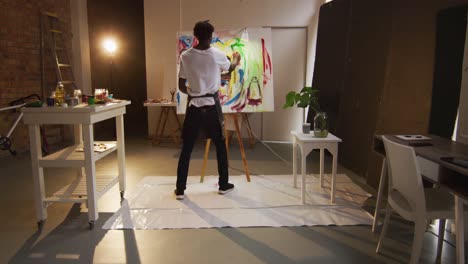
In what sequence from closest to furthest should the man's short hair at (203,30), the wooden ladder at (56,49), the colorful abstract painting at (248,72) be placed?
the man's short hair at (203,30), the colorful abstract painting at (248,72), the wooden ladder at (56,49)

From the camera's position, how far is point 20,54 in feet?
16.1

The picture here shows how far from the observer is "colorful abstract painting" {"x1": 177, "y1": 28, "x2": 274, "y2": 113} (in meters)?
5.05

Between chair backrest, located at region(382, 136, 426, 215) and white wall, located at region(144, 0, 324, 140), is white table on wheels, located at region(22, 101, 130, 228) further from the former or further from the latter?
white wall, located at region(144, 0, 324, 140)

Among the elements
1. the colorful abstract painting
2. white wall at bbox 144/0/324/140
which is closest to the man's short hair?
the colorful abstract painting

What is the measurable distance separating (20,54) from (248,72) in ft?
10.4

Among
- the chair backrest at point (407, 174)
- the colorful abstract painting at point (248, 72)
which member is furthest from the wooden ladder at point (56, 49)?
the chair backrest at point (407, 174)

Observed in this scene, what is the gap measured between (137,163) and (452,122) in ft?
11.3

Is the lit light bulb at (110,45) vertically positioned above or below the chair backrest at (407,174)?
above

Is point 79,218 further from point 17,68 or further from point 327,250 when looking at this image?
point 17,68

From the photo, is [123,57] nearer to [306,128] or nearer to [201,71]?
[201,71]

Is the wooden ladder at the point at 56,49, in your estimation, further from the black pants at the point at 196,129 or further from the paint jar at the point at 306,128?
the paint jar at the point at 306,128

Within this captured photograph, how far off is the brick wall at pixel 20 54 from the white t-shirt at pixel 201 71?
3.02 meters

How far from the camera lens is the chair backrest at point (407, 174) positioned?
5.91 ft

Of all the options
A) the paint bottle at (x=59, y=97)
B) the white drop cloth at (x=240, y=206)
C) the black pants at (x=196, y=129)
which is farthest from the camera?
the black pants at (x=196, y=129)
